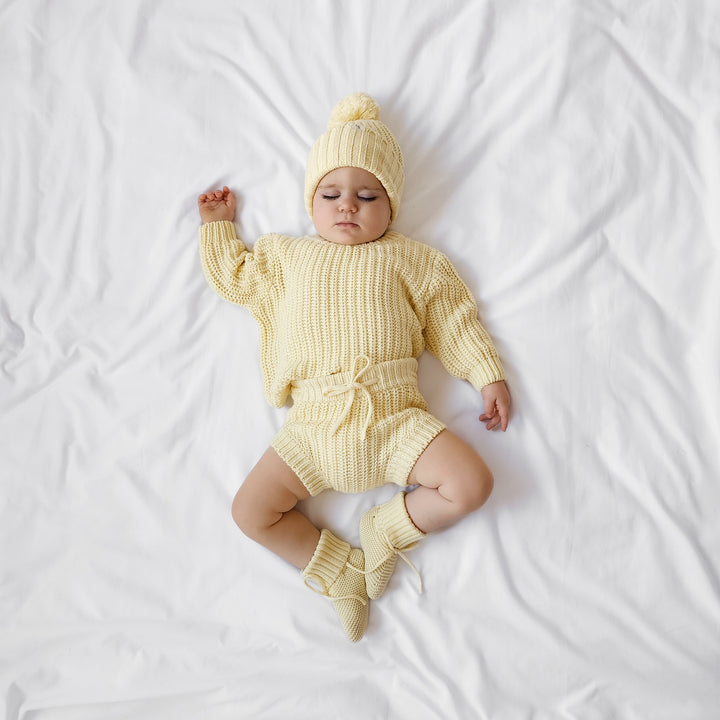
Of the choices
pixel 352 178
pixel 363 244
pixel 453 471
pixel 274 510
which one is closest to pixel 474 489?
pixel 453 471

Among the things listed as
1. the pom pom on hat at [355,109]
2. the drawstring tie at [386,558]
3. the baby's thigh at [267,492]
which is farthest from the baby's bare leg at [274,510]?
the pom pom on hat at [355,109]

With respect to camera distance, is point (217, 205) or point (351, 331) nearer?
point (351, 331)

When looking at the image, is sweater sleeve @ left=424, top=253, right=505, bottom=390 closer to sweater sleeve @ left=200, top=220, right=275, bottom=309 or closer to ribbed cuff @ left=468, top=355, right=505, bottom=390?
ribbed cuff @ left=468, top=355, right=505, bottom=390

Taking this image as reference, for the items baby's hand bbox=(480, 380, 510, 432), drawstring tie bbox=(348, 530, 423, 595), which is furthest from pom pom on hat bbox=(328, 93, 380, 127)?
drawstring tie bbox=(348, 530, 423, 595)

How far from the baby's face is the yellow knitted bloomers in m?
0.03

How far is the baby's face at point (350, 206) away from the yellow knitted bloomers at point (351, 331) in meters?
0.03

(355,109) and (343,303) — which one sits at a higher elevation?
(355,109)

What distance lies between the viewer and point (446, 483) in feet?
4.23

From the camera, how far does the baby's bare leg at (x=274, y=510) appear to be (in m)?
1.34

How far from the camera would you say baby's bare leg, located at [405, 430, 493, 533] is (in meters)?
1.28

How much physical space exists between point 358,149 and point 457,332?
45 centimetres

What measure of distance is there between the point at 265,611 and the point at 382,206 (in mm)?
929

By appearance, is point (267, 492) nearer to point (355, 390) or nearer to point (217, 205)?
point (355, 390)

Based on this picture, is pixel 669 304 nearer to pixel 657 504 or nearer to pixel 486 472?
pixel 657 504
